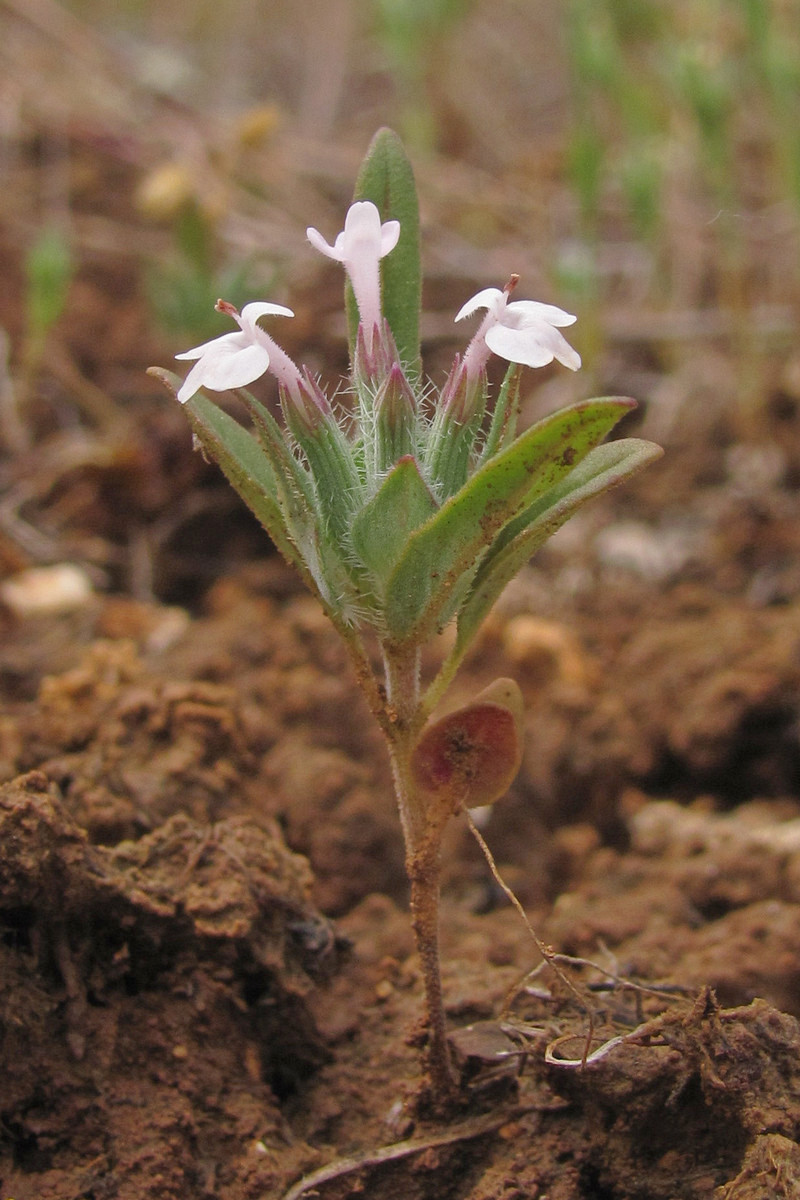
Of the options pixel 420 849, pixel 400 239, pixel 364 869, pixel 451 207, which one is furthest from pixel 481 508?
pixel 451 207

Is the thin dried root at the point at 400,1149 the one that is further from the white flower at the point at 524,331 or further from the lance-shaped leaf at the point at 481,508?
the white flower at the point at 524,331

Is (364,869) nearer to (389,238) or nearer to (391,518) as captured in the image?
(391,518)

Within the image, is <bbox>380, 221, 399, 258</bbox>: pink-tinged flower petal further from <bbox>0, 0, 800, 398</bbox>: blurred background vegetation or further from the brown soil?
<bbox>0, 0, 800, 398</bbox>: blurred background vegetation

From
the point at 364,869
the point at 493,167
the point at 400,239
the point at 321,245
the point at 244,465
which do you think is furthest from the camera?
the point at 493,167

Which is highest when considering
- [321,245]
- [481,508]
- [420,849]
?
[321,245]

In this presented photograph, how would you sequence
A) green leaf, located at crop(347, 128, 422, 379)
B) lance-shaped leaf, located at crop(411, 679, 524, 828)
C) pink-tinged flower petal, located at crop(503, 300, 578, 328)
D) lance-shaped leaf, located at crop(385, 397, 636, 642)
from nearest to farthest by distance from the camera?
lance-shaped leaf, located at crop(385, 397, 636, 642) < pink-tinged flower petal, located at crop(503, 300, 578, 328) < lance-shaped leaf, located at crop(411, 679, 524, 828) < green leaf, located at crop(347, 128, 422, 379)

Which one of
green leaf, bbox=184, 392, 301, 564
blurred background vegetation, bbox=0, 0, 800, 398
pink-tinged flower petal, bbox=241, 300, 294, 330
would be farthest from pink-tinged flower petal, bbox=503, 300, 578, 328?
blurred background vegetation, bbox=0, 0, 800, 398

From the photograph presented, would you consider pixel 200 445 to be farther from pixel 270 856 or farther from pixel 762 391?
pixel 762 391
